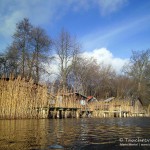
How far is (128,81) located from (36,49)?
88.9 feet

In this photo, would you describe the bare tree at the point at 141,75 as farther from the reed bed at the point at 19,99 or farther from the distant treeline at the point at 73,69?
the reed bed at the point at 19,99

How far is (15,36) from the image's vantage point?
123 feet

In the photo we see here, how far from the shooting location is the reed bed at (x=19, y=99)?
622 inches

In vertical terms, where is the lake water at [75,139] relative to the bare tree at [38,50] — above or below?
below

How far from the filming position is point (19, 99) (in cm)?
1661

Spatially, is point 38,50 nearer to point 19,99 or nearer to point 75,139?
point 19,99

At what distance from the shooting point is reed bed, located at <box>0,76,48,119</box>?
1581cm

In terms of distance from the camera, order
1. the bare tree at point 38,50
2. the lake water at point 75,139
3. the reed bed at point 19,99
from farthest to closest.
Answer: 1. the bare tree at point 38,50
2. the reed bed at point 19,99
3. the lake water at point 75,139

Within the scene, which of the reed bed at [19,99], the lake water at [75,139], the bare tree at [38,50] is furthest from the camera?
the bare tree at [38,50]

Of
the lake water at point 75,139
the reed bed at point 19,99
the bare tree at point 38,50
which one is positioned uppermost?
the bare tree at point 38,50

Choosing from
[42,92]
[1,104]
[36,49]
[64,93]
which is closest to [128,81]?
[36,49]

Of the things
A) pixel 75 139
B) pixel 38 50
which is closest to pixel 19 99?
pixel 75 139

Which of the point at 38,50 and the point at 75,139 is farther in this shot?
the point at 38,50

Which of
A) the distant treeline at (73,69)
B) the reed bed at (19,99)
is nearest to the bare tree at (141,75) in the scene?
the distant treeline at (73,69)
